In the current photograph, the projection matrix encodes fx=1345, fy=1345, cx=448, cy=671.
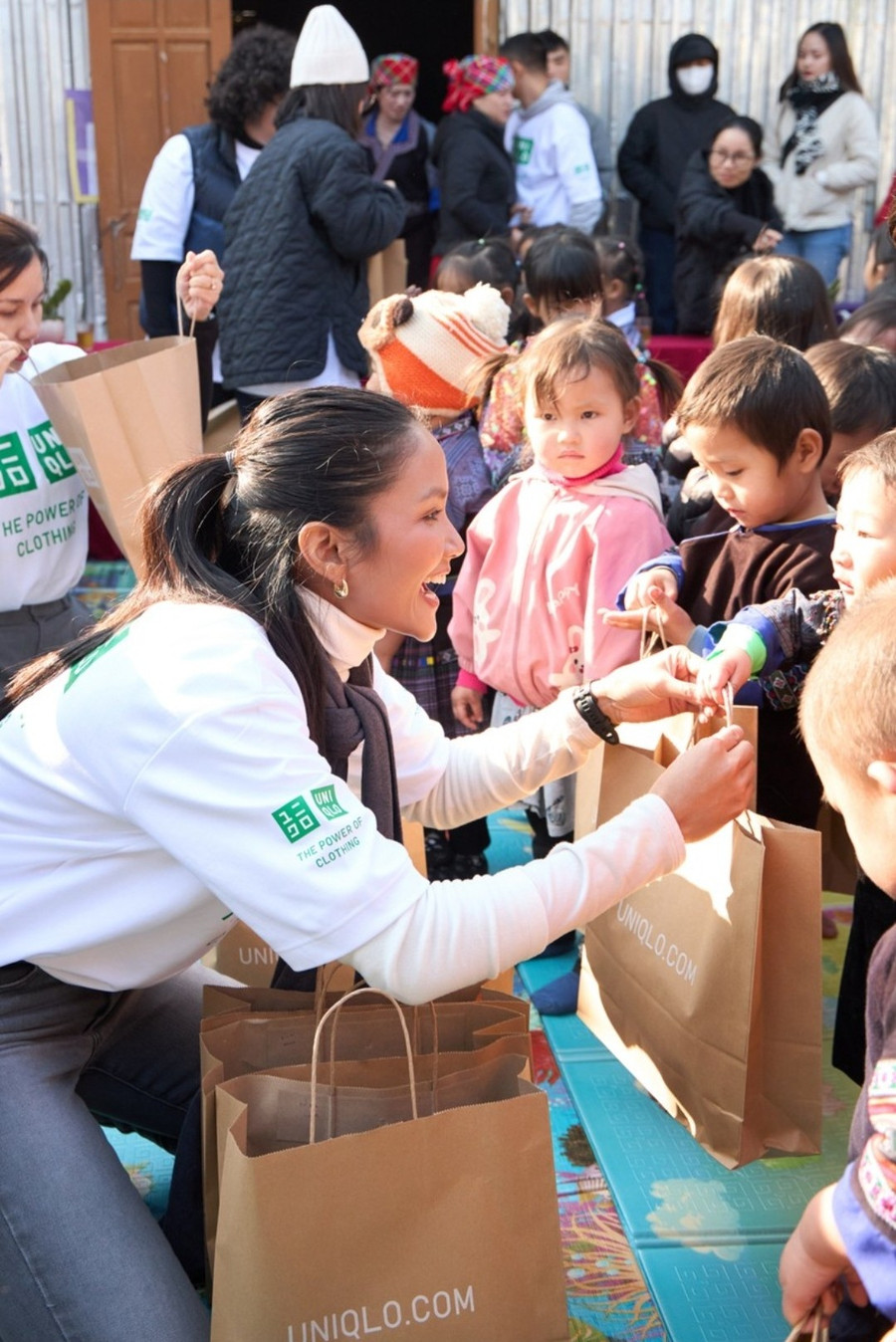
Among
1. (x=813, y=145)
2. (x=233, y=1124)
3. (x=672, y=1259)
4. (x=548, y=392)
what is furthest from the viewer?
(x=813, y=145)

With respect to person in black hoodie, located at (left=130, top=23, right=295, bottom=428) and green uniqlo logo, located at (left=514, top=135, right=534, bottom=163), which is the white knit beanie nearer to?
person in black hoodie, located at (left=130, top=23, right=295, bottom=428)

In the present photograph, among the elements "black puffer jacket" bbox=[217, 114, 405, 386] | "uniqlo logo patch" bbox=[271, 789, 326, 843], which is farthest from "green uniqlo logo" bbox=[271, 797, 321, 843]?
"black puffer jacket" bbox=[217, 114, 405, 386]

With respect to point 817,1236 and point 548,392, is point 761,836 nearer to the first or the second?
point 817,1236

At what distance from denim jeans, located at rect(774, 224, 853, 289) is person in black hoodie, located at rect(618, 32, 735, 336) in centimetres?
64

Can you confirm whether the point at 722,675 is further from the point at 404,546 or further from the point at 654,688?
the point at 404,546

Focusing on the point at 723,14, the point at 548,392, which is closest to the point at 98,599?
the point at 548,392

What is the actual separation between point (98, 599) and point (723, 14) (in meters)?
5.33

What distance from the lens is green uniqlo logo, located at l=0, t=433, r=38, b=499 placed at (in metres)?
2.74

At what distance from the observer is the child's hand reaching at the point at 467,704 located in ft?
9.84

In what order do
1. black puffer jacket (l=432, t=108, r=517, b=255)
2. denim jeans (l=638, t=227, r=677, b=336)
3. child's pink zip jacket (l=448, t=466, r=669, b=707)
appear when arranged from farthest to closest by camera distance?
denim jeans (l=638, t=227, r=677, b=336) < black puffer jacket (l=432, t=108, r=517, b=255) < child's pink zip jacket (l=448, t=466, r=669, b=707)

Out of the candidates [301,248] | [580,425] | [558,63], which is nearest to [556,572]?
[580,425]

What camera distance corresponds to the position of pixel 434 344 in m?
3.18

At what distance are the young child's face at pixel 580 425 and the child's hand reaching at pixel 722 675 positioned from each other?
80 cm

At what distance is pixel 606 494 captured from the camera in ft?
8.69
